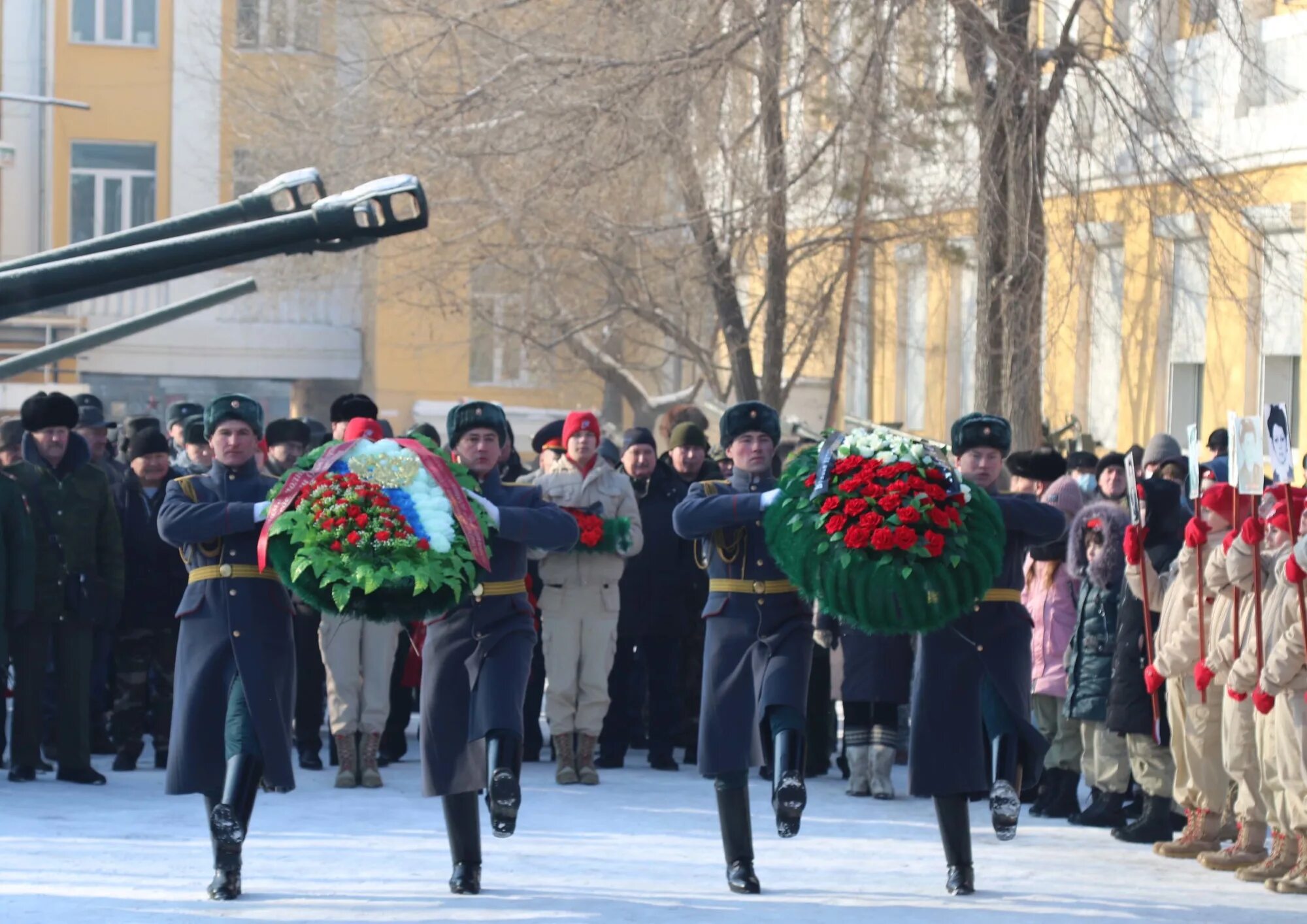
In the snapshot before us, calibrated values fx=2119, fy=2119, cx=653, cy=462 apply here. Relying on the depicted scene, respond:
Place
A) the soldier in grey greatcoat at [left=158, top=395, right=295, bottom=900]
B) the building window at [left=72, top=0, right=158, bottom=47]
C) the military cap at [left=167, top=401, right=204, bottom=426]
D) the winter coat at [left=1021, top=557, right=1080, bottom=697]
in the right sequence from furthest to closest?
1. the building window at [left=72, top=0, right=158, bottom=47]
2. the military cap at [left=167, top=401, right=204, bottom=426]
3. the winter coat at [left=1021, top=557, right=1080, bottom=697]
4. the soldier in grey greatcoat at [left=158, top=395, right=295, bottom=900]

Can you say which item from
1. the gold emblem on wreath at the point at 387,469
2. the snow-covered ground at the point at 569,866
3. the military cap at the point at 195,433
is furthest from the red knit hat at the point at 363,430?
the military cap at the point at 195,433

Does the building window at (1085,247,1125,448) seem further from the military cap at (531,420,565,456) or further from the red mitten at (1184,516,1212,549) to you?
the red mitten at (1184,516,1212,549)

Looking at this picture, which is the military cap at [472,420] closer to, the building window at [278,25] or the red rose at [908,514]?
the red rose at [908,514]

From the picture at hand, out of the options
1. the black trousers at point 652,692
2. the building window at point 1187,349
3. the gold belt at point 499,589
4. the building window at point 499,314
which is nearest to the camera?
the gold belt at point 499,589

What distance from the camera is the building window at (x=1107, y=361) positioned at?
64.7ft

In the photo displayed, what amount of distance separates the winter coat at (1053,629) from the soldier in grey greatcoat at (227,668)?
4180 millimetres

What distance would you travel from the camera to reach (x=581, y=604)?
11570mm

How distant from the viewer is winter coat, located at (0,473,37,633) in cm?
Answer: 1090

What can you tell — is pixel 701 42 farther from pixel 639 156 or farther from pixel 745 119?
pixel 745 119

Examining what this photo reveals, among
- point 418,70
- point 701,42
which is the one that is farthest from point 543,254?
point 701,42

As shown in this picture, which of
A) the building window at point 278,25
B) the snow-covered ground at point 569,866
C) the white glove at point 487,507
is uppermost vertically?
the building window at point 278,25

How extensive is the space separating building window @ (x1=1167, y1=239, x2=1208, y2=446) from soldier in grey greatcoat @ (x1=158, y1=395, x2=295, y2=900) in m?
12.6

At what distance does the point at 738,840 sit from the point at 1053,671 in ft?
9.89

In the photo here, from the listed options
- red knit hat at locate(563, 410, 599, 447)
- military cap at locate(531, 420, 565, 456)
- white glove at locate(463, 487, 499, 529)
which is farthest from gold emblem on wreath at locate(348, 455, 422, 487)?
military cap at locate(531, 420, 565, 456)
